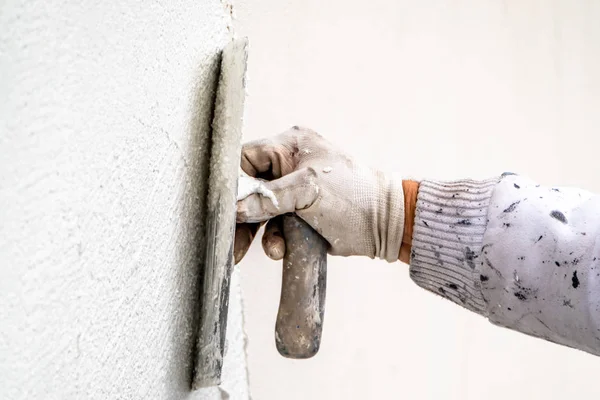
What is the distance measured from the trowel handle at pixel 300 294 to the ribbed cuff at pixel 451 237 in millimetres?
172

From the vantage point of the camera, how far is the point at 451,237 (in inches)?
35.5

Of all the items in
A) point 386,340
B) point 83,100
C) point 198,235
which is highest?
point 83,100

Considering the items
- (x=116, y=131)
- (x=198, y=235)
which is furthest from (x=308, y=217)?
(x=116, y=131)

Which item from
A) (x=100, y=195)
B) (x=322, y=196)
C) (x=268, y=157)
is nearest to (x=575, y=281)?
(x=322, y=196)

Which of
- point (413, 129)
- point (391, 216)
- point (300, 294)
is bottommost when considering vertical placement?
point (300, 294)

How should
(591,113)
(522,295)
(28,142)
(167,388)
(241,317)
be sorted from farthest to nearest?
(591,113) → (241,317) → (522,295) → (167,388) → (28,142)

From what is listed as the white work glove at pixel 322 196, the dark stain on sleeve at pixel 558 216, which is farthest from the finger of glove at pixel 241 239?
the dark stain on sleeve at pixel 558 216

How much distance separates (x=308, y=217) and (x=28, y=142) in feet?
1.81

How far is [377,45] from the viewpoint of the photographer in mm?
1439

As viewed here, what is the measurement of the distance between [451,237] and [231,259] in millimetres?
355

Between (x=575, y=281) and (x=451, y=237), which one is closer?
(x=575, y=281)

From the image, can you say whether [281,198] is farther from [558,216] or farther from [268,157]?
[558,216]

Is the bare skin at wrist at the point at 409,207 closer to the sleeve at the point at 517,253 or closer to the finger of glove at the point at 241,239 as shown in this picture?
the sleeve at the point at 517,253

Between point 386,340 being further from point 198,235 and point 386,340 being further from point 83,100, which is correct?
point 83,100
